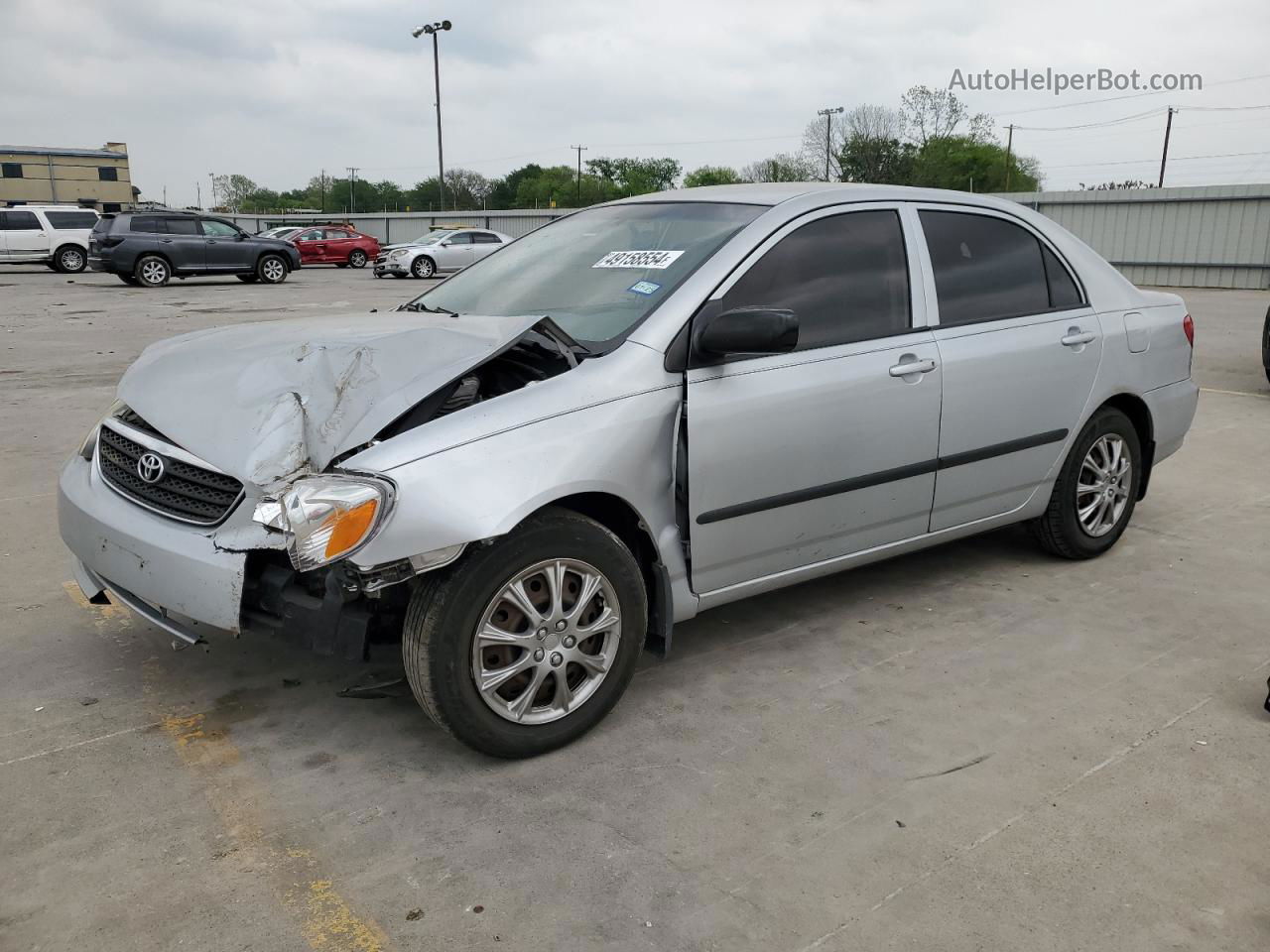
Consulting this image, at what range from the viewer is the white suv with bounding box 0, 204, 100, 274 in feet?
90.2

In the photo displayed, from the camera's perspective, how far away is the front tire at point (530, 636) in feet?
9.32

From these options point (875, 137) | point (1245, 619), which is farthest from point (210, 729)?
point (875, 137)

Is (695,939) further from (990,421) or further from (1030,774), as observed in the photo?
(990,421)

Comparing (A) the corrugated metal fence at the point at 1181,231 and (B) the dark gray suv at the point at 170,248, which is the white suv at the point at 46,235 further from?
(A) the corrugated metal fence at the point at 1181,231

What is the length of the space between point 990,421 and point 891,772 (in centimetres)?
169

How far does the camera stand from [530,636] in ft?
9.78

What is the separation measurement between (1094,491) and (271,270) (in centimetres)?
2329

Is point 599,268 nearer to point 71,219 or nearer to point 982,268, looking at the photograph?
point 982,268

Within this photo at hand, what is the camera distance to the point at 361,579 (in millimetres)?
2820

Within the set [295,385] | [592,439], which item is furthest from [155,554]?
[592,439]

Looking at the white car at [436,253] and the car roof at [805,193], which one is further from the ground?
the car roof at [805,193]

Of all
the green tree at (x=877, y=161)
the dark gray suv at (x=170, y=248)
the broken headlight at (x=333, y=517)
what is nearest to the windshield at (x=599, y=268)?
the broken headlight at (x=333, y=517)

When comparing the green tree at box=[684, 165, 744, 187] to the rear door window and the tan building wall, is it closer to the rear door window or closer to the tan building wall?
the tan building wall

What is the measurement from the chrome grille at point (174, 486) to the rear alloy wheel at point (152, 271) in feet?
72.0
